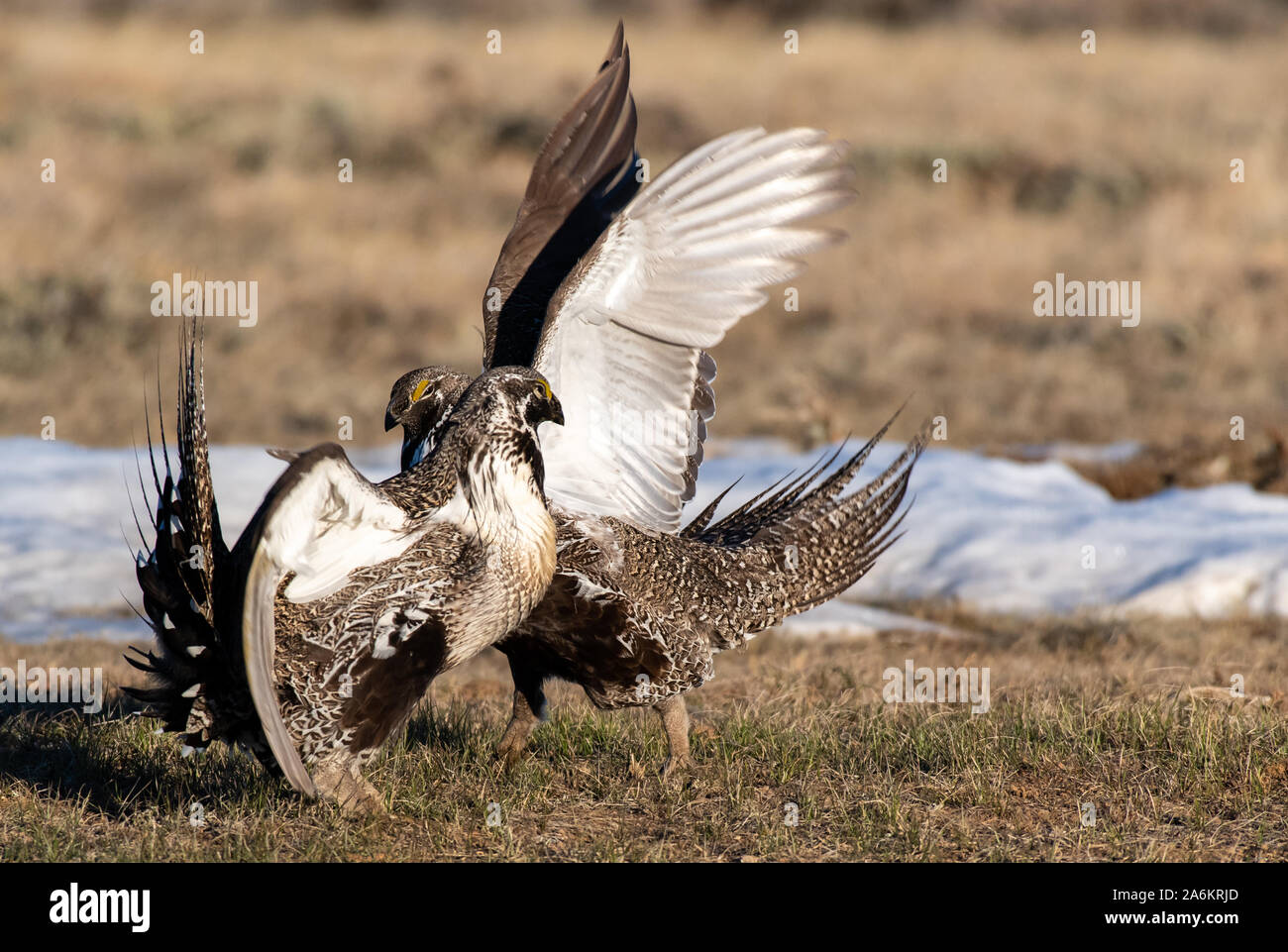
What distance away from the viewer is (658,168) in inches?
606

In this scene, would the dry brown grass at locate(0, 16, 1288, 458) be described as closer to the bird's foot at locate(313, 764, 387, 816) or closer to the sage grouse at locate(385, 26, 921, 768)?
the sage grouse at locate(385, 26, 921, 768)

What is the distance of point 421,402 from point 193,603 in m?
1.00

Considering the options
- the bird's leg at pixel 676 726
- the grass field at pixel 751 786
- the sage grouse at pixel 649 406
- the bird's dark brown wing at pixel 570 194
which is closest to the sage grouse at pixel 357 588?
the grass field at pixel 751 786

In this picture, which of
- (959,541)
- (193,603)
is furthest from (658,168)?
(193,603)

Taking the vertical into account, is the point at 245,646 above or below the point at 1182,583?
above

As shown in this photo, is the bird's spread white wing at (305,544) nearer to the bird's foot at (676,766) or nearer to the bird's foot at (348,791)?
the bird's foot at (348,791)

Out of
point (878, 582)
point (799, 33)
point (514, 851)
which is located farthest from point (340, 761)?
point (799, 33)

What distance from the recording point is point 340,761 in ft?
12.1

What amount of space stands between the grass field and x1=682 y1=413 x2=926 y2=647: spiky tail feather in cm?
38

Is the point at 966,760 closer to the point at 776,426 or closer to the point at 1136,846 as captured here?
the point at 1136,846

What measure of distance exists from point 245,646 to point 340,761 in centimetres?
58

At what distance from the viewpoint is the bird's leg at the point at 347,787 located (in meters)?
3.69

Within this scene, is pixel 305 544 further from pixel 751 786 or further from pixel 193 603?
pixel 751 786

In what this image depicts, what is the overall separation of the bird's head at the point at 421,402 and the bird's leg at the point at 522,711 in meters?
0.70
